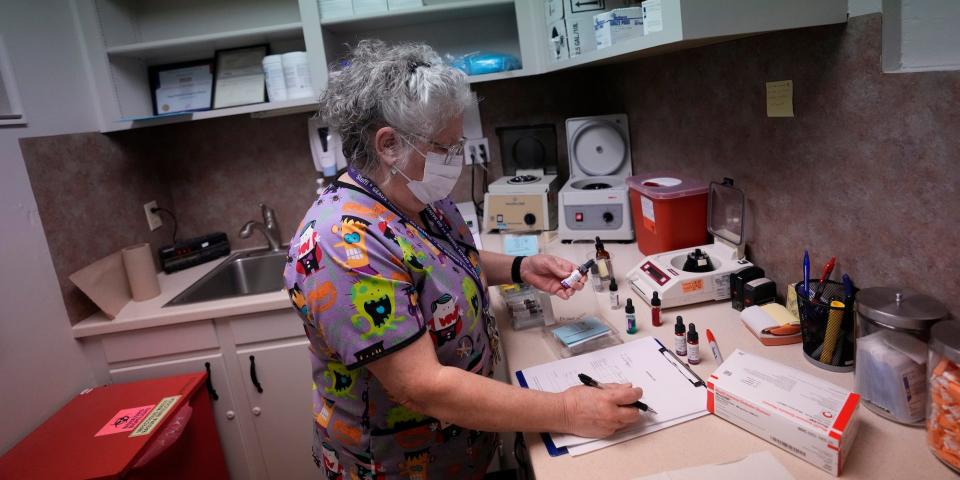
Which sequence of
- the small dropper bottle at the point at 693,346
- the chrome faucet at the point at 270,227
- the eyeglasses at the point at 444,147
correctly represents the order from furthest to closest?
the chrome faucet at the point at 270,227
the small dropper bottle at the point at 693,346
the eyeglasses at the point at 444,147

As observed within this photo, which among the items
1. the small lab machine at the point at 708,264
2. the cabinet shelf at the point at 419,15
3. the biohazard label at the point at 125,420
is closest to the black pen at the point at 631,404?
the small lab machine at the point at 708,264

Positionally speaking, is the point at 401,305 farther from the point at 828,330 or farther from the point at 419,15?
the point at 419,15

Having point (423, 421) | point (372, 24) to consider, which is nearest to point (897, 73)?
point (423, 421)

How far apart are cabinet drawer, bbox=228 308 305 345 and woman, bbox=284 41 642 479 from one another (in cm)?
78

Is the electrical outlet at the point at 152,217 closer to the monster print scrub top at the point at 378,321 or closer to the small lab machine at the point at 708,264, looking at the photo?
the monster print scrub top at the point at 378,321

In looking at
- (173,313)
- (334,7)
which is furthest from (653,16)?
(173,313)

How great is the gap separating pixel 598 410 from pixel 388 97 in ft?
2.10

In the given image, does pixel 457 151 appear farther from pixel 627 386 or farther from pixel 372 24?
pixel 372 24

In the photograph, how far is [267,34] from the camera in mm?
2043

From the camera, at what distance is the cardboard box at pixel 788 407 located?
0.78m

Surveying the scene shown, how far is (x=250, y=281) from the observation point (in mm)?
2383

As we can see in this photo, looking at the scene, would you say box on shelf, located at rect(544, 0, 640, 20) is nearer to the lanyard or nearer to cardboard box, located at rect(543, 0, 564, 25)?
cardboard box, located at rect(543, 0, 564, 25)

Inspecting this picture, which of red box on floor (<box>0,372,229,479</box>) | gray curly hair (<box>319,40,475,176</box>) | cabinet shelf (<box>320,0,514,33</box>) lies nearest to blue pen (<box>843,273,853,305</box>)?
gray curly hair (<box>319,40,475,176</box>)

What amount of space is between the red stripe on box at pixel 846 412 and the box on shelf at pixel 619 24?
35.0 inches
